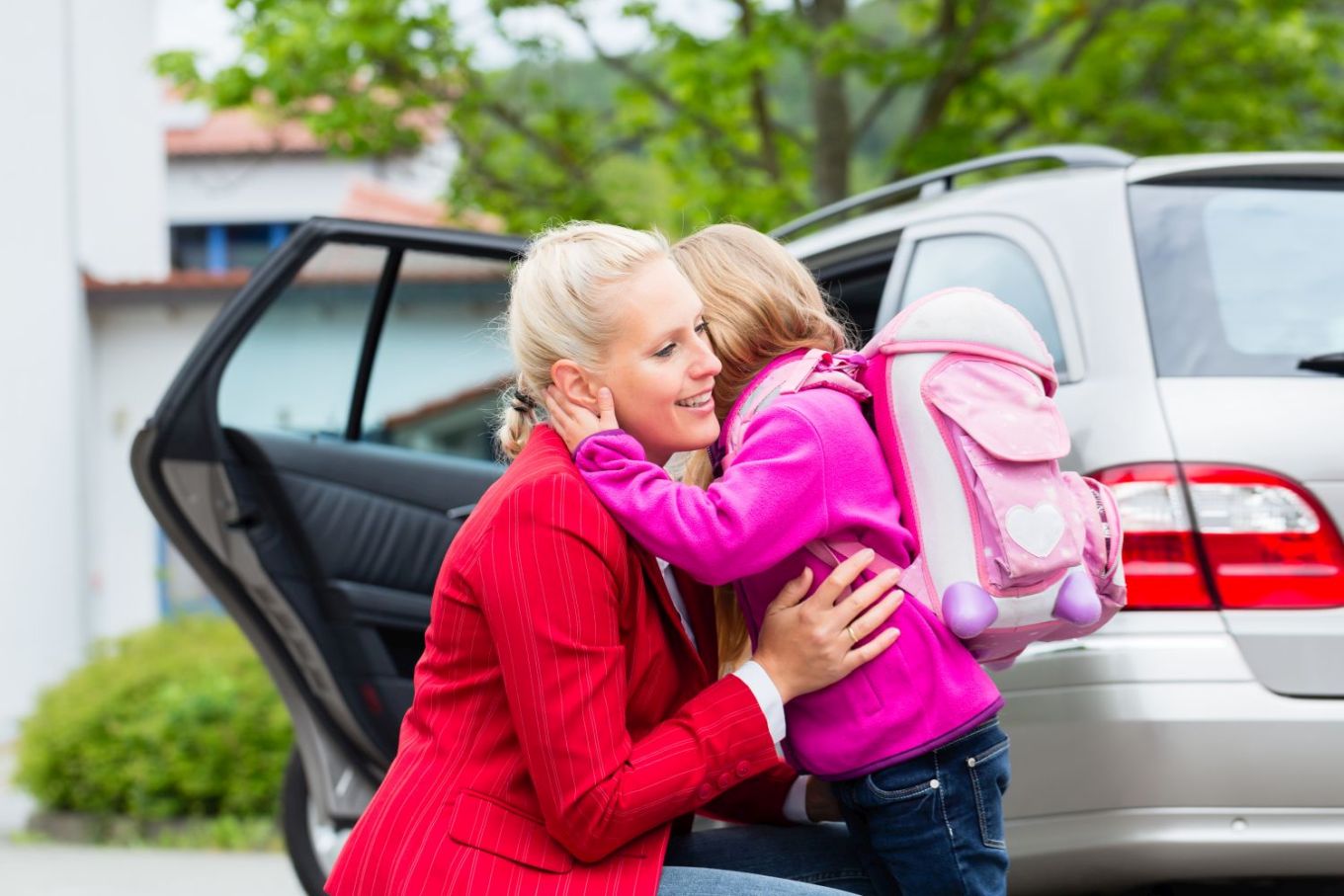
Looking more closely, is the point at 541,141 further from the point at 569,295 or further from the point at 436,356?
the point at 569,295

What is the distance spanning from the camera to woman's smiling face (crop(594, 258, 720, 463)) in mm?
2070

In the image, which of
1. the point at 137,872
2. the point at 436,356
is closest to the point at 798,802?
the point at 436,356

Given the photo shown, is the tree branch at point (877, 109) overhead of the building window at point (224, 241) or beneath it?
overhead

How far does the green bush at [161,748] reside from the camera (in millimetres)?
7500

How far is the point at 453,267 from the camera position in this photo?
12.9 feet

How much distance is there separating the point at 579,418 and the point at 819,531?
0.37m

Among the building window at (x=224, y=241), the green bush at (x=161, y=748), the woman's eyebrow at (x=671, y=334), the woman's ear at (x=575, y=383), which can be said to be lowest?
the building window at (x=224, y=241)

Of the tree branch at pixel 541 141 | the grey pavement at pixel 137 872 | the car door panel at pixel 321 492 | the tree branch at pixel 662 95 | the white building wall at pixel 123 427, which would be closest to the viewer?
the car door panel at pixel 321 492

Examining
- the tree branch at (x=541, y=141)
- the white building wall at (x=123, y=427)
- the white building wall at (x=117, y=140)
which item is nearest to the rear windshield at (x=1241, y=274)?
the tree branch at (x=541, y=141)

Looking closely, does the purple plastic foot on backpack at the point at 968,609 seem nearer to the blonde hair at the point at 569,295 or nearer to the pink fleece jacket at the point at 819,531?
the pink fleece jacket at the point at 819,531

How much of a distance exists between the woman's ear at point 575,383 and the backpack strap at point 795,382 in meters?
0.21

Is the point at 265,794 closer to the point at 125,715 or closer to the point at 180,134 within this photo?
the point at 125,715

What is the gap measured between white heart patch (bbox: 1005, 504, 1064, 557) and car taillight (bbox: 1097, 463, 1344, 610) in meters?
0.69

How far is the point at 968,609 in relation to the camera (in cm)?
197
